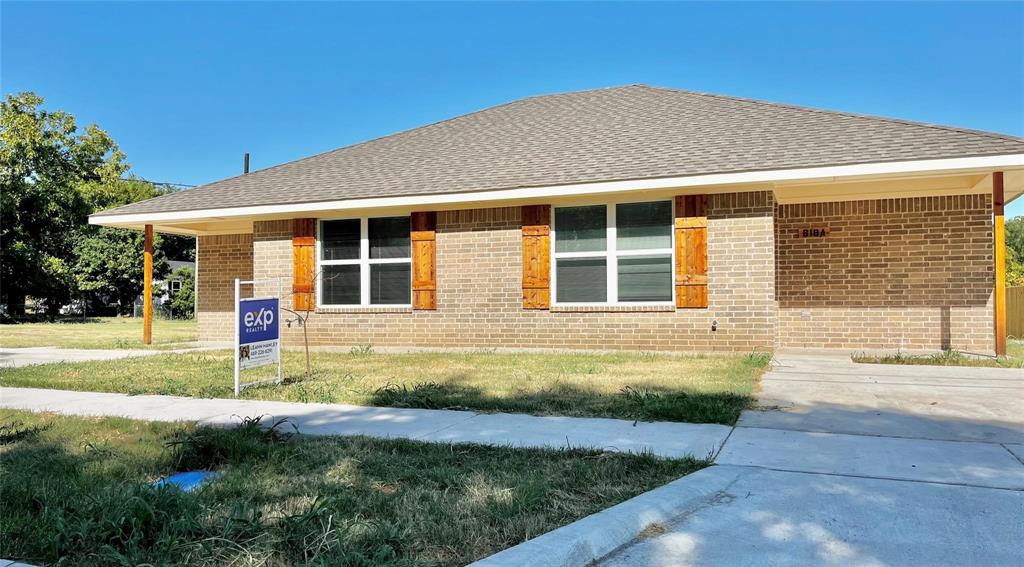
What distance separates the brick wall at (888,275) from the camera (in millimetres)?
11273

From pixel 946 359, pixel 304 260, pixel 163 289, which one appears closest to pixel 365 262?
pixel 304 260

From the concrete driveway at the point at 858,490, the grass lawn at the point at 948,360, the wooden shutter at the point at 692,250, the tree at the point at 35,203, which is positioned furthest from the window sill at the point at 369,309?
the tree at the point at 35,203

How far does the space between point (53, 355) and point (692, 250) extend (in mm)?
11539

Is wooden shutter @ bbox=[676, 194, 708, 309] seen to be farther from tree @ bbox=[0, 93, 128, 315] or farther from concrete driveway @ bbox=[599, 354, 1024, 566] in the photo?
tree @ bbox=[0, 93, 128, 315]

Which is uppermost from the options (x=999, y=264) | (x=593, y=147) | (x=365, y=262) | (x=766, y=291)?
(x=593, y=147)

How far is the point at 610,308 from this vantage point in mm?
11359

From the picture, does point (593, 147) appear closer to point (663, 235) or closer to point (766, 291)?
point (663, 235)

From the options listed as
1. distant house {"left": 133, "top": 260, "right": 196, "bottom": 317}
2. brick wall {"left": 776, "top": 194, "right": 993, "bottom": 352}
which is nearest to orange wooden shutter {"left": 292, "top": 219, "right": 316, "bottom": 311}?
brick wall {"left": 776, "top": 194, "right": 993, "bottom": 352}

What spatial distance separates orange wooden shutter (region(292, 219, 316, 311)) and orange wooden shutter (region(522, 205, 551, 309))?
14.4ft

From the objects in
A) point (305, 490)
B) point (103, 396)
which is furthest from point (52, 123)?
point (305, 490)

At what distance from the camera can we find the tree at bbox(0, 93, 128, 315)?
2728cm

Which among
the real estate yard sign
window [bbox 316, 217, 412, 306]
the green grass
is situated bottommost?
the green grass

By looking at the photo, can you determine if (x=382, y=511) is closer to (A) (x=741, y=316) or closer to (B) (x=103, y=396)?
(B) (x=103, y=396)

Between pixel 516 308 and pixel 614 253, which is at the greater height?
pixel 614 253
